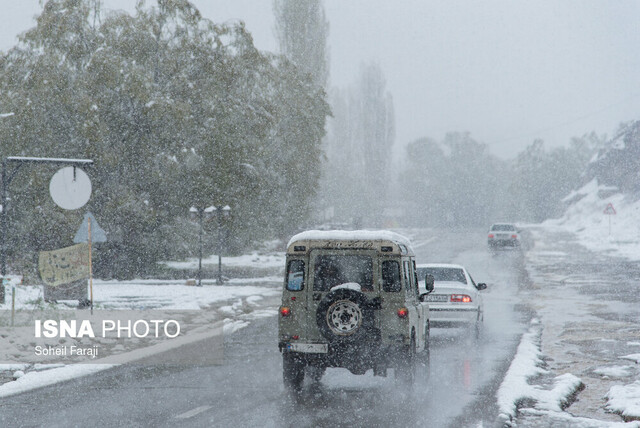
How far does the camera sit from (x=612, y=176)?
8831cm

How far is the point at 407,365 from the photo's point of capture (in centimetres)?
1000

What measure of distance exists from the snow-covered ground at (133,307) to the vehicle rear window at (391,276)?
16.8 feet

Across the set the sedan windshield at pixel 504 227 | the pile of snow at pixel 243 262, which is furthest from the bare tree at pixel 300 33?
the sedan windshield at pixel 504 227

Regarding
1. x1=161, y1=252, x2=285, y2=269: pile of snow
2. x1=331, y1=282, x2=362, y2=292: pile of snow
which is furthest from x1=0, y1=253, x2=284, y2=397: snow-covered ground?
x1=161, y1=252, x2=285, y2=269: pile of snow

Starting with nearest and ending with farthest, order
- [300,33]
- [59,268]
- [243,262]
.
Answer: [59,268], [243,262], [300,33]

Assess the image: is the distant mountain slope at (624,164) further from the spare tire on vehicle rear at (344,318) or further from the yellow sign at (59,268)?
the spare tire on vehicle rear at (344,318)

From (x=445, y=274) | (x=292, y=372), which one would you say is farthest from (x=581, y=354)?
(x=292, y=372)

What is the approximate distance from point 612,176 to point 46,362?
8508cm

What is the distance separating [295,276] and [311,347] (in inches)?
37.7

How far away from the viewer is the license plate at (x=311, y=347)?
9.77 metres

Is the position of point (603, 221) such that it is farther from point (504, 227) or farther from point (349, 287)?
point (349, 287)

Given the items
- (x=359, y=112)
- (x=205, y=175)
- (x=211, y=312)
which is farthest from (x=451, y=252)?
(x=359, y=112)

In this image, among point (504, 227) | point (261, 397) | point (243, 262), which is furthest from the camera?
point (504, 227)

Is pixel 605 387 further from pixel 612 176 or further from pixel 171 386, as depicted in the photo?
pixel 612 176
